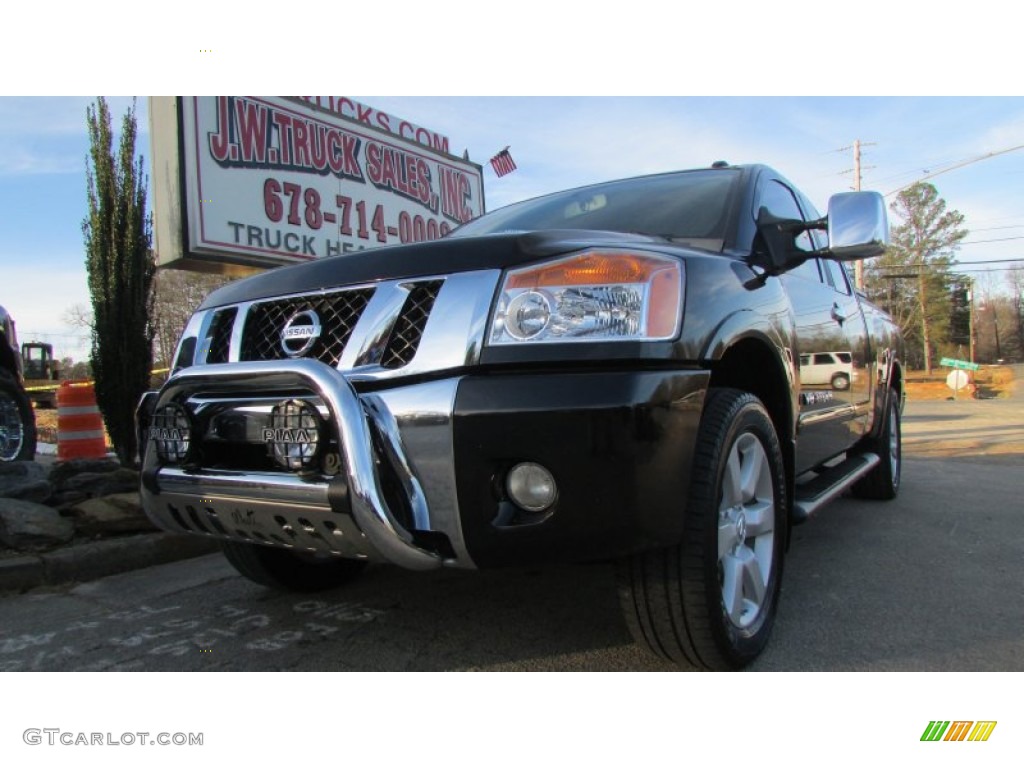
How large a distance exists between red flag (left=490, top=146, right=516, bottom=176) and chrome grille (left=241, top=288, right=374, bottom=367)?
782 cm

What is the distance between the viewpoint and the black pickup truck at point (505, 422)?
1.77 m

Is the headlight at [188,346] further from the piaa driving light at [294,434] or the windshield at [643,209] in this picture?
the windshield at [643,209]

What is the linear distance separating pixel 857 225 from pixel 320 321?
194 cm

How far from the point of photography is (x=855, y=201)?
2664mm

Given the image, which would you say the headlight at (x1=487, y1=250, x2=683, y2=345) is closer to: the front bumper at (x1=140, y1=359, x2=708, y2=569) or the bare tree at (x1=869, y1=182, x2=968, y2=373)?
the front bumper at (x1=140, y1=359, x2=708, y2=569)

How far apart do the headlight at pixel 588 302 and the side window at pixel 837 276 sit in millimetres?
2318

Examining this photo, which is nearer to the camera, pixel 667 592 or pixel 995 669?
pixel 667 592

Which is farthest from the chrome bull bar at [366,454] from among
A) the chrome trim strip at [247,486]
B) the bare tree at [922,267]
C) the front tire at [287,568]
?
the bare tree at [922,267]

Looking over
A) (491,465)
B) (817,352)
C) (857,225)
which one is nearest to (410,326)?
(491,465)

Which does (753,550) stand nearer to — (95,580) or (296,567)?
(296,567)

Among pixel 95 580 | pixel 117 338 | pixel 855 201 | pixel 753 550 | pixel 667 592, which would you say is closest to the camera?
pixel 667 592

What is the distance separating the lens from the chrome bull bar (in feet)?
5.80
